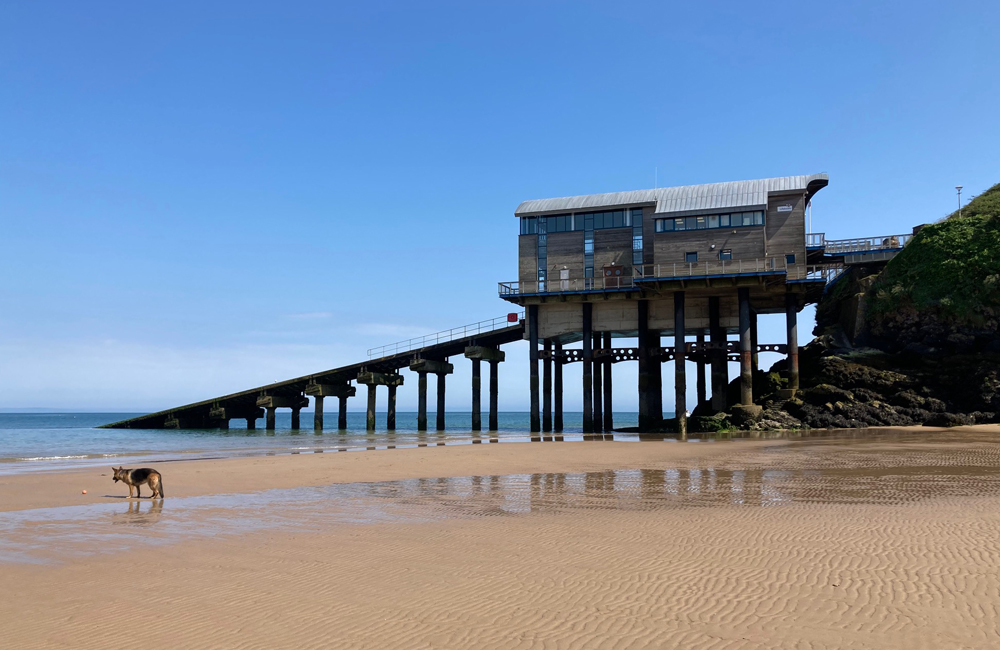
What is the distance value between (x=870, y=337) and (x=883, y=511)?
37.4 meters

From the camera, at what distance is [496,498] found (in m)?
13.4

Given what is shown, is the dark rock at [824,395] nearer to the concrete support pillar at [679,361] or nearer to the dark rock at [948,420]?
the dark rock at [948,420]

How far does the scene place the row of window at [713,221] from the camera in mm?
42625

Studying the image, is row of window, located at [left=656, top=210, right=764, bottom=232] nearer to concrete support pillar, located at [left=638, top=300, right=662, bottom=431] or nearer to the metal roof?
the metal roof

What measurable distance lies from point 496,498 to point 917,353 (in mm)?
36518

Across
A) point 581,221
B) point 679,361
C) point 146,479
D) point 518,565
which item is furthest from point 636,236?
point 518,565

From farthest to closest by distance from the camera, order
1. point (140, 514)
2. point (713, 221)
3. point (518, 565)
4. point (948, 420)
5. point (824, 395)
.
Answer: point (713, 221) → point (824, 395) → point (948, 420) → point (140, 514) → point (518, 565)

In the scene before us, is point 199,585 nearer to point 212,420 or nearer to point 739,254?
point 739,254

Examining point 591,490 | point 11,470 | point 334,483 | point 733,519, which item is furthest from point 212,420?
point 733,519

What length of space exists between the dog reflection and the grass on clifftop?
4143 cm

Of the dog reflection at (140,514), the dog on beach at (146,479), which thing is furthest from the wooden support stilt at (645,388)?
the dog reflection at (140,514)

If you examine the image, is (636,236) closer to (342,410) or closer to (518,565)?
(342,410)

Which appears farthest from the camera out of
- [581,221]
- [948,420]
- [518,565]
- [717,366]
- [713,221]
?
[581,221]

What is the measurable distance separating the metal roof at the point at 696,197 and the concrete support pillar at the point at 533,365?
7007 mm
